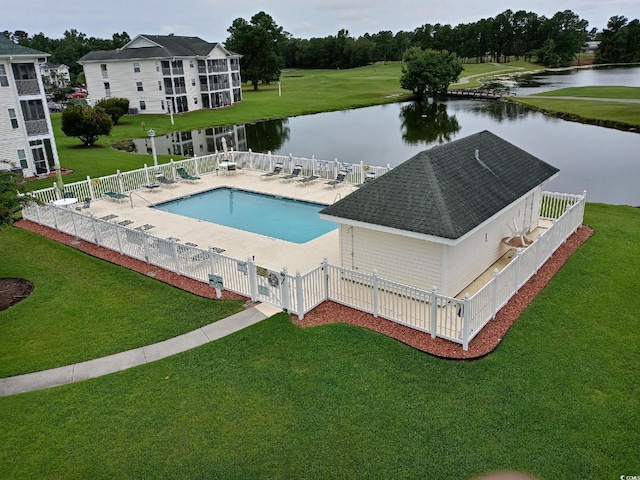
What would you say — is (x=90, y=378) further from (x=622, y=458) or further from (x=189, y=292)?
(x=622, y=458)

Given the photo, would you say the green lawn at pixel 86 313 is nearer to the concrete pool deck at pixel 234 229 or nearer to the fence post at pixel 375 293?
the concrete pool deck at pixel 234 229

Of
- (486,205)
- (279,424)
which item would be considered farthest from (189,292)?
(486,205)

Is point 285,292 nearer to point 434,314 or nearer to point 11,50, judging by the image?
point 434,314

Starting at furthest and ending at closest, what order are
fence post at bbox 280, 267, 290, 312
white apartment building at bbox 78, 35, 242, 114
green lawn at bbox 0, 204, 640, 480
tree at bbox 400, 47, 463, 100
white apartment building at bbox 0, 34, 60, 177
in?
tree at bbox 400, 47, 463, 100 < white apartment building at bbox 78, 35, 242, 114 < white apartment building at bbox 0, 34, 60, 177 < fence post at bbox 280, 267, 290, 312 < green lawn at bbox 0, 204, 640, 480

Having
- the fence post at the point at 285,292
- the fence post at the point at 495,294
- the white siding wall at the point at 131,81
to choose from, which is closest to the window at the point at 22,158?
the fence post at the point at 285,292

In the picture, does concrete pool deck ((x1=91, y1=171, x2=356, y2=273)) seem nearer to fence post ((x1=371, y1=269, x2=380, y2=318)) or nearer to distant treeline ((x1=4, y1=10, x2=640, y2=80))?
fence post ((x1=371, y1=269, x2=380, y2=318))

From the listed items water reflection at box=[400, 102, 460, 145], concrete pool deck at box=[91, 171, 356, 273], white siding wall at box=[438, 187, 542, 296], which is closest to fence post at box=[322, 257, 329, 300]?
concrete pool deck at box=[91, 171, 356, 273]
